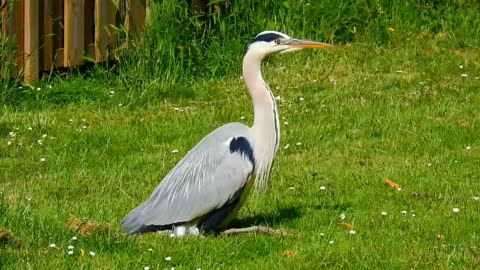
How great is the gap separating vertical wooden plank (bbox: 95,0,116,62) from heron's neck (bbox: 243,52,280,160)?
387 centimetres

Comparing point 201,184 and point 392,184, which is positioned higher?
point 201,184

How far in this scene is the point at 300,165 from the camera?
8.02 metres

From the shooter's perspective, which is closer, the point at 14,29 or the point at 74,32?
the point at 14,29

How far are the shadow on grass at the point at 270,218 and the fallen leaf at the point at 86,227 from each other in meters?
0.86

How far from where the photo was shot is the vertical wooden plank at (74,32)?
10.1 m

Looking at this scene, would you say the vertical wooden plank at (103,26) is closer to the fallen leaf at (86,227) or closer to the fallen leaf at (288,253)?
the fallen leaf at (86,227)

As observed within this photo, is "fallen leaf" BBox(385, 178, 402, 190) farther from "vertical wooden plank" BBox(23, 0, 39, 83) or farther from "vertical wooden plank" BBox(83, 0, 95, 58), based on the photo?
"vertical wooden plank" BBox(83, 0, 95, 58)

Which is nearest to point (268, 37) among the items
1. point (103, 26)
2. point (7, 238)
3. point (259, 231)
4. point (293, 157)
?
point (259, 231)

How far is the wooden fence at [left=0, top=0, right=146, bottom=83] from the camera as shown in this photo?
9807 mm

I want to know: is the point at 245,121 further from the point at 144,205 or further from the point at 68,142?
the point at 144,205

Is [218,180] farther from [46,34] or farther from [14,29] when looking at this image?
[46,34]

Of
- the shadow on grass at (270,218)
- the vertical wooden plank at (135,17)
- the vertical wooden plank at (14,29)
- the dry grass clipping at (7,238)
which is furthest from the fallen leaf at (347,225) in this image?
the vertical wooden plank at (135,17)

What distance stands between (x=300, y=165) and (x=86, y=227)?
7.31ft

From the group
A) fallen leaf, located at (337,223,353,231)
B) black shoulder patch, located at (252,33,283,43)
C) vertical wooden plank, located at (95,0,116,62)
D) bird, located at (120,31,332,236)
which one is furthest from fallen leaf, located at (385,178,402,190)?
vertical wooden plank, located at (95,0,116,62)
